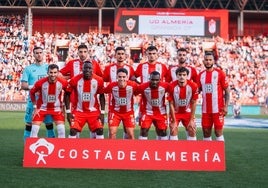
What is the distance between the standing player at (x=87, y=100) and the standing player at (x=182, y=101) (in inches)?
50.4

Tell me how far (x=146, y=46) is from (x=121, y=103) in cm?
2716

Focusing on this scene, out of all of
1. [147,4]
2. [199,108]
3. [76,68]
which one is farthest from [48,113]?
[147,4]

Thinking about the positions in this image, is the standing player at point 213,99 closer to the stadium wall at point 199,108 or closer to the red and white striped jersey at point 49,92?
the red and white striped jersey at point 49,92

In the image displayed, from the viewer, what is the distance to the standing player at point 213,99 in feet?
30.3

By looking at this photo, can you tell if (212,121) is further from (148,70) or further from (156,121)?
(148,70)

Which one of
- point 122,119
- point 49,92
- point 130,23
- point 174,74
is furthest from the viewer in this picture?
point 130,23

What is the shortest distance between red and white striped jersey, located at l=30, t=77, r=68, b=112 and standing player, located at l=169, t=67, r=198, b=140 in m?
1.95

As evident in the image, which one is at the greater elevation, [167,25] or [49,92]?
[167,25]

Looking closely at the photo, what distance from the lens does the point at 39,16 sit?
40844 mm

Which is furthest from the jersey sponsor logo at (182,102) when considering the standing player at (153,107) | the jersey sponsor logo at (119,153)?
the jersey sponsor logo at (119,153)

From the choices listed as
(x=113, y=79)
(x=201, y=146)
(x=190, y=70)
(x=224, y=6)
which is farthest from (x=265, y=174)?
(x=224, y=6)

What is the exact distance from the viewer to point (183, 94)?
8930 millimetres

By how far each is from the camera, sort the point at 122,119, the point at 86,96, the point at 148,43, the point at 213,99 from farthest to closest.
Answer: the point at 148,43 → the point at 213,99 → the point at 122,119 → the point at 86,96

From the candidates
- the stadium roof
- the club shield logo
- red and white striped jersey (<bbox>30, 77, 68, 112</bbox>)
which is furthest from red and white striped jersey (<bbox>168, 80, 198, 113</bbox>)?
the stadium roof
